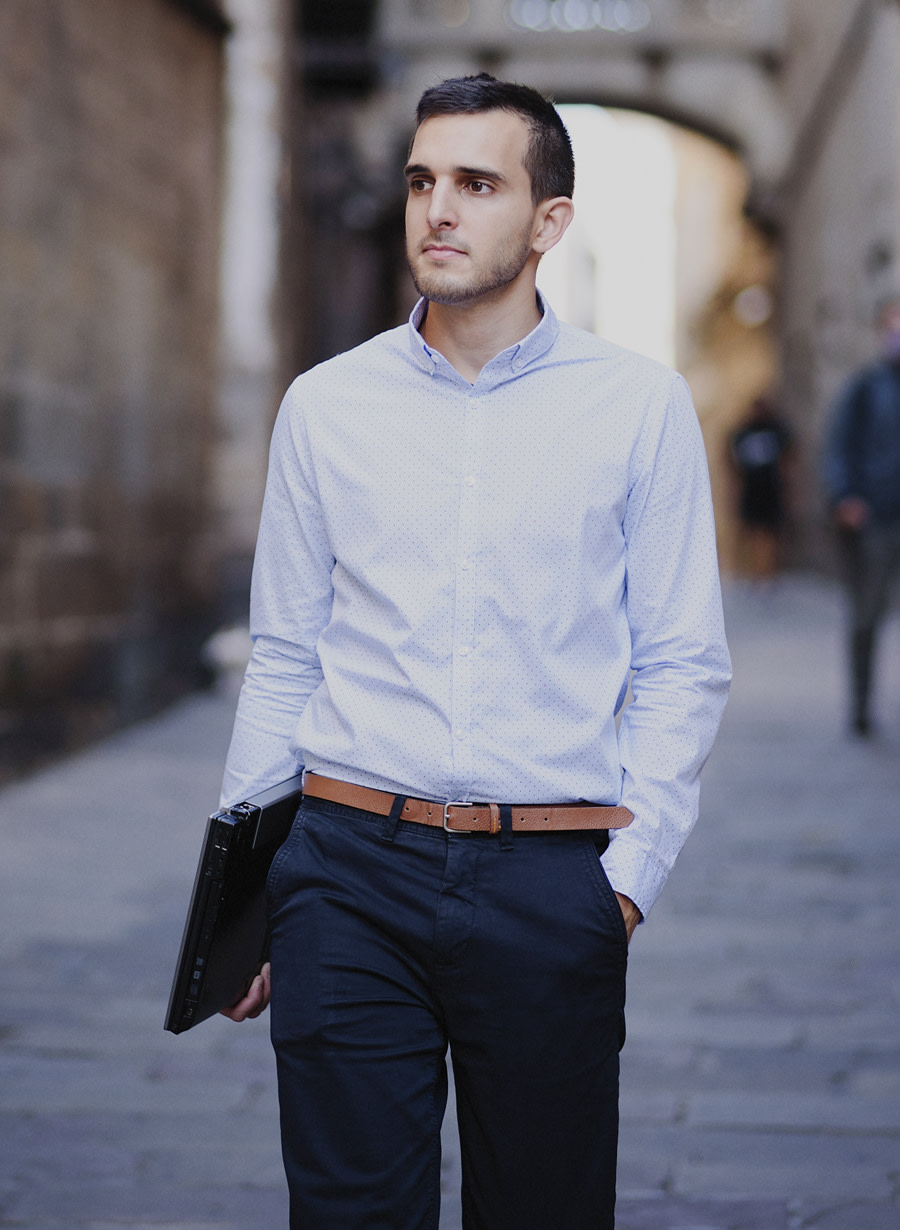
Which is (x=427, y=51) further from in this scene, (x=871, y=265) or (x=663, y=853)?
(x=663, y=853)

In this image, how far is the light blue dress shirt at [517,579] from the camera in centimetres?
188

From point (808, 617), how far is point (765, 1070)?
36.1 ft

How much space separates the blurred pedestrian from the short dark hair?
14962mm

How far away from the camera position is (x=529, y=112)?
1933mm

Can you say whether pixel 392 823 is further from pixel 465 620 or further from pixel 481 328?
pixel 481 328

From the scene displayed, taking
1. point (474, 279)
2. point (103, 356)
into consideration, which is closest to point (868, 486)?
point (103, 356)

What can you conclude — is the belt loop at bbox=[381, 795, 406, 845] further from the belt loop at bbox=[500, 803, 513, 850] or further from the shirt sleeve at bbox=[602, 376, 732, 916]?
the shirt sleeve at bbox=[602, 376, 732, 916]

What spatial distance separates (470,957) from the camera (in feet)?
6.01

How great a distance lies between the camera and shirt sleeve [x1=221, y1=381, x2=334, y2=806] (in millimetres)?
2035

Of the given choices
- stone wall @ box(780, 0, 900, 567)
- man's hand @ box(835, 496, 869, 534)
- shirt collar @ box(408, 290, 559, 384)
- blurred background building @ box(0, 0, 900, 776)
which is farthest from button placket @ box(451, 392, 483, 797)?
stone wall @ box(780, 0, 900, 567)

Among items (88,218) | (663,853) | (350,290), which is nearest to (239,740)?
(663,853)

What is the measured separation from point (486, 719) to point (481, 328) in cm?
47

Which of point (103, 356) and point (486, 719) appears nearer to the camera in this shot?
point (486, 719)

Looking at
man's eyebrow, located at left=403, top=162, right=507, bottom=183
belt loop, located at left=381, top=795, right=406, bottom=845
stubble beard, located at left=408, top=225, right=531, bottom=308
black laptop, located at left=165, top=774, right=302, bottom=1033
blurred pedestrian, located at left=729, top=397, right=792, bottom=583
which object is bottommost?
blurred pedestrian, located at left=729, top=397, right=792, bottom=583
